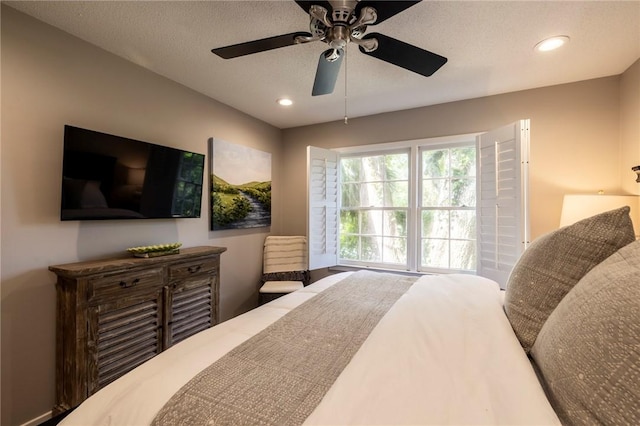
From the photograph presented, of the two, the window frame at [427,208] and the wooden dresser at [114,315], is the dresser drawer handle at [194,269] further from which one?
the window frame at [427,208]

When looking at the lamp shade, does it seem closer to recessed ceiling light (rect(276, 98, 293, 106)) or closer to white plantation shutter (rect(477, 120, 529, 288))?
white plantation shutter (rect(477, 120, 529, 288))

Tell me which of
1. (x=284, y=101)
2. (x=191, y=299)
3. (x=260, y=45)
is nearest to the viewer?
(x=260, y=45)

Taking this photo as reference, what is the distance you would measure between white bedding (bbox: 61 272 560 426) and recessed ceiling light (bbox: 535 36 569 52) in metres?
1.83

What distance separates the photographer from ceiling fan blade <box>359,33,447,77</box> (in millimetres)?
1455

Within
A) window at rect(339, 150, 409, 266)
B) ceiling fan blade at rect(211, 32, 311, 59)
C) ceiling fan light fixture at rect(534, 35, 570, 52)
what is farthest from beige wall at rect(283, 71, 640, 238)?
ceiling fan blade at rect(211, 32, 311, 59)

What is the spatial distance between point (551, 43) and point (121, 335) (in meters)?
3.50

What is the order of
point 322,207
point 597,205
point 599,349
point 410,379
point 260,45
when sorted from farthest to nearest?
point 322,207
point 597,205
point 260,45
point 410,379
point 599,349

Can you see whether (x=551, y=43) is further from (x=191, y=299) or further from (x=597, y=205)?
(x=191, y=299)

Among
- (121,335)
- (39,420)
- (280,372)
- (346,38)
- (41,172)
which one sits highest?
(346,38)

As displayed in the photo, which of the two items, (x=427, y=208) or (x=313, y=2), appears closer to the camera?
(x=313, y=2)

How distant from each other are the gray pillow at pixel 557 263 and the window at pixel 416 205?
1.55 metres

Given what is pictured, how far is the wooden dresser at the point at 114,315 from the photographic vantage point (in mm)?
1628

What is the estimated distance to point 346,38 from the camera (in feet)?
4.46

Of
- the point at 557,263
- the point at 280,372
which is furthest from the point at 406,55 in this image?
the point at 280,372
